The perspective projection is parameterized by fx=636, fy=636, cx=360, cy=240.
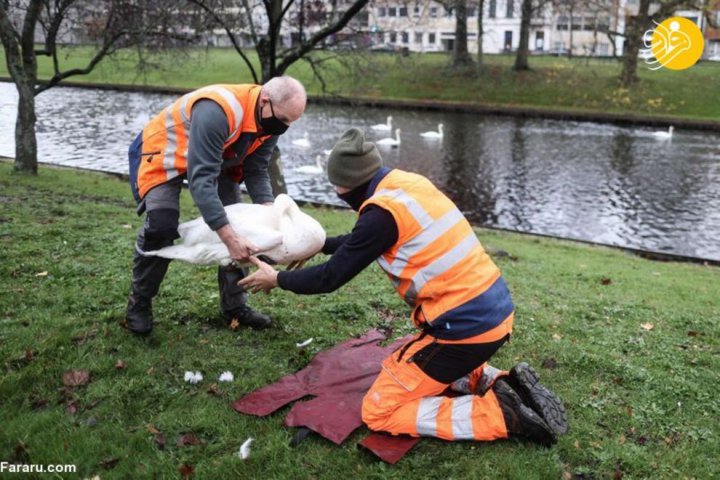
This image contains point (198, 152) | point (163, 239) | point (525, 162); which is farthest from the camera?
point (525, 162)

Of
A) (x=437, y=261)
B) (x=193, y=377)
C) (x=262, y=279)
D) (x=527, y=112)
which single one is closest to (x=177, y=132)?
(x=262, y=279)

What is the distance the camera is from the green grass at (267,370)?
376cm

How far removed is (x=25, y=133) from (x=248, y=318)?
1206cm

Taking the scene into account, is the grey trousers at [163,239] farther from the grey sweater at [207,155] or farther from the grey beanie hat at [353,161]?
the grey beanie hat at [353,161]

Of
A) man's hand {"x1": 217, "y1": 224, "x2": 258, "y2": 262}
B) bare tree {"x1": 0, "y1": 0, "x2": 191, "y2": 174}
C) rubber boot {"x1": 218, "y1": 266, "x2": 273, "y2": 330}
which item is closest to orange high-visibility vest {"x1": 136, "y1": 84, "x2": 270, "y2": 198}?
man's hand {"x1": 217, "y1": 224, "x2": 258, "y2": 262}

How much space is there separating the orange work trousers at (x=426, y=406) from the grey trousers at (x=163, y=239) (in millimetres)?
1734

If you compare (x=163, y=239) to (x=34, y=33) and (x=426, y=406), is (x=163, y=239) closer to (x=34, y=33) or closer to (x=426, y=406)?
(x=426, y=406)

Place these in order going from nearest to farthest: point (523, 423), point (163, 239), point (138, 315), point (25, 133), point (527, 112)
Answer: point (523, 423) → point (163, 239) → point (138, 315) → point (25, 133) → point (527, 112)

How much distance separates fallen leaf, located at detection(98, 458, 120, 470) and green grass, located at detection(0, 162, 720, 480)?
0.03ft

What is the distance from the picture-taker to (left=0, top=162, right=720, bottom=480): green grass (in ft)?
12.3

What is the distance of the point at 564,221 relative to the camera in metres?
15.6

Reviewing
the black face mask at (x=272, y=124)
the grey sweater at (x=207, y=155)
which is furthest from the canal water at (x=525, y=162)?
the grey sweater at (x=207, y=155)

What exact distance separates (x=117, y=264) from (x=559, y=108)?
3277 centimetres

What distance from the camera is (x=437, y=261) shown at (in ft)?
12.6
